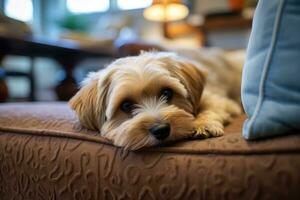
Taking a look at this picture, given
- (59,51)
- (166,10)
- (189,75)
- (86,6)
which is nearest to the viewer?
(189,75)

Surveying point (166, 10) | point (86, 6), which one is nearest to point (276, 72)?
point (166, 10)

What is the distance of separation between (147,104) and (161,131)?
0.70 ft

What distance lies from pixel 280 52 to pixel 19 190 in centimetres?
78

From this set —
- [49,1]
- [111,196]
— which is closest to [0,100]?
[111,196]

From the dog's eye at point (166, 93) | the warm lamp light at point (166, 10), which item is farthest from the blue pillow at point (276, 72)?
the warm lamp light at point (166, 10)

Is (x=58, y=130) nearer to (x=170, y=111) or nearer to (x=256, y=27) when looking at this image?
(x=170, y=111)

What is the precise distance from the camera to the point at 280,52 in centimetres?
73

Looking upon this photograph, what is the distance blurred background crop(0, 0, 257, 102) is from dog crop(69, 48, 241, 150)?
0.74 meters

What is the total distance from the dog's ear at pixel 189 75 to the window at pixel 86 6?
4.79m

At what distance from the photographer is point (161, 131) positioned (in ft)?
2.91

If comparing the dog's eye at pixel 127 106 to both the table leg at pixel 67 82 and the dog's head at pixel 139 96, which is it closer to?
the dog's head at pixel 139 96

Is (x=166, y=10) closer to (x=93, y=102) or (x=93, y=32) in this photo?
(x=93, y=32)

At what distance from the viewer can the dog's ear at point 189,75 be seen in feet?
3.87

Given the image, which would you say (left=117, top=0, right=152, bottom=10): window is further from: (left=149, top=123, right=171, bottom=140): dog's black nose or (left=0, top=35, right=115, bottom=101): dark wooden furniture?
(left=149, top=123, right=171, bottom=140): dog's black nose
